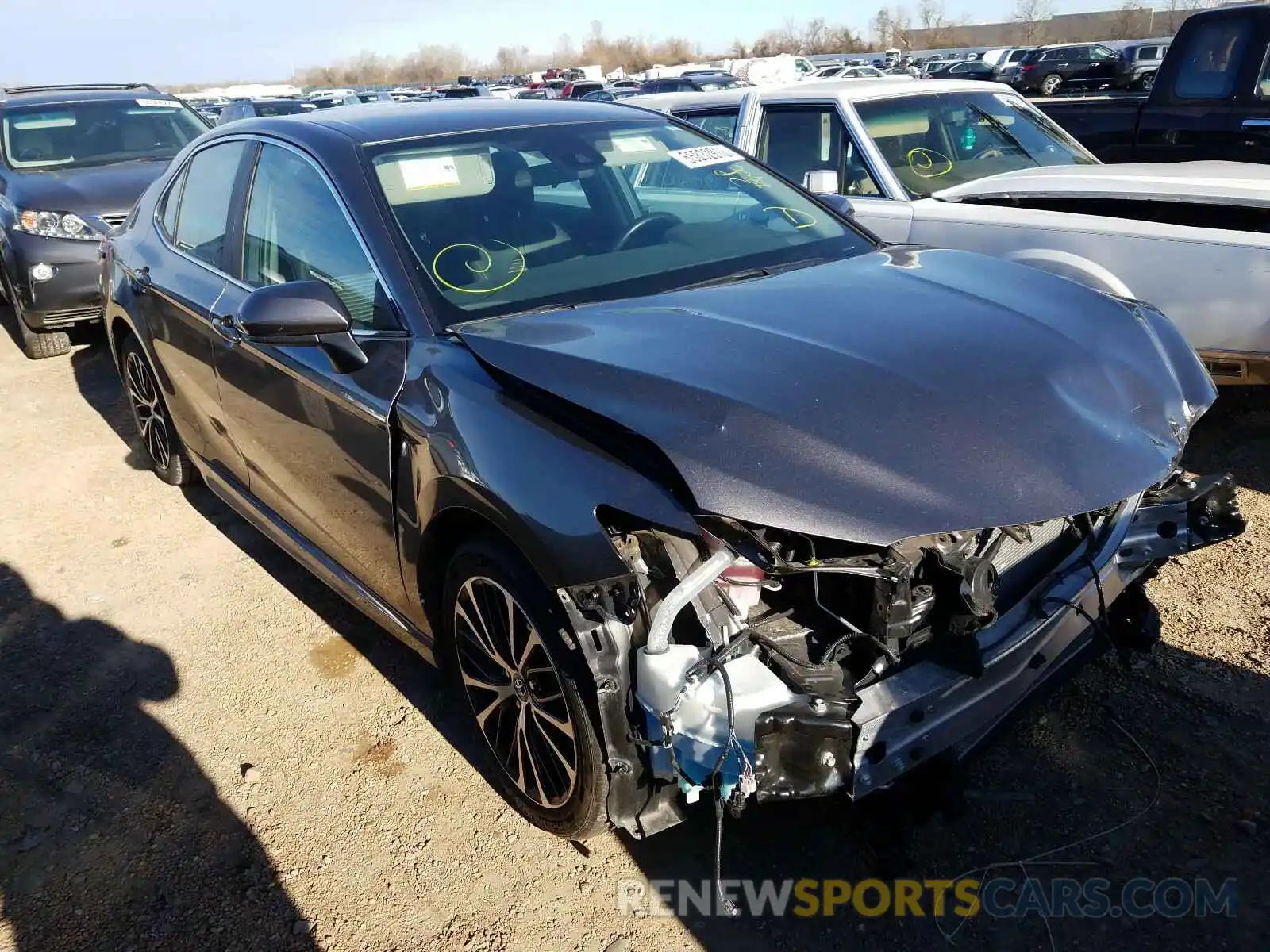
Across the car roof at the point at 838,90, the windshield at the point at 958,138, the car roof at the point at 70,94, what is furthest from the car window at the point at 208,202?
the car roof at the point at 70,94

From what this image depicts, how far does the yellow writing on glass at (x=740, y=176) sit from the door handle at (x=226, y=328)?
1809mm

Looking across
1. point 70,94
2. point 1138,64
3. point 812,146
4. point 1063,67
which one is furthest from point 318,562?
point 1063,67

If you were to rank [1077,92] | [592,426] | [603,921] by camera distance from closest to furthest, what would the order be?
[592,426]
[603,921]
[1077,92]

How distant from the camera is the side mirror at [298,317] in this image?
2.63 metres

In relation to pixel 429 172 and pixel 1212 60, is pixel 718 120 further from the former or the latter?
pixel 429 172

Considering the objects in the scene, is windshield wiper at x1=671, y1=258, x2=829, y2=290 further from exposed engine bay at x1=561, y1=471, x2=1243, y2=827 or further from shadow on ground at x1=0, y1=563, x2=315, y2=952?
shadow on ground at x1=0, y1=563, x2=315, y2=952

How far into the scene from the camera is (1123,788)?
2688mm

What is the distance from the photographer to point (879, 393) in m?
2.21

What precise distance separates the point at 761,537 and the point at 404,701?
1.77 m

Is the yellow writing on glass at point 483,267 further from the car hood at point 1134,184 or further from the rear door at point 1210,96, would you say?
the rear door at point 1210,96

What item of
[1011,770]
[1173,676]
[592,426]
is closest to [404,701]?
[592,426]

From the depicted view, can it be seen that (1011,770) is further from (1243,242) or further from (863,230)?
(1243,242)

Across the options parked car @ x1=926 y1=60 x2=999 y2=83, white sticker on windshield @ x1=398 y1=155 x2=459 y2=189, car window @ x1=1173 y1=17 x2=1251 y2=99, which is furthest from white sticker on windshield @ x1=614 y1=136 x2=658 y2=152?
parked car @ x1=926 y1=60 x2=999 y2=83

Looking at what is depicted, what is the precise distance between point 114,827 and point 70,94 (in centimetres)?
835
